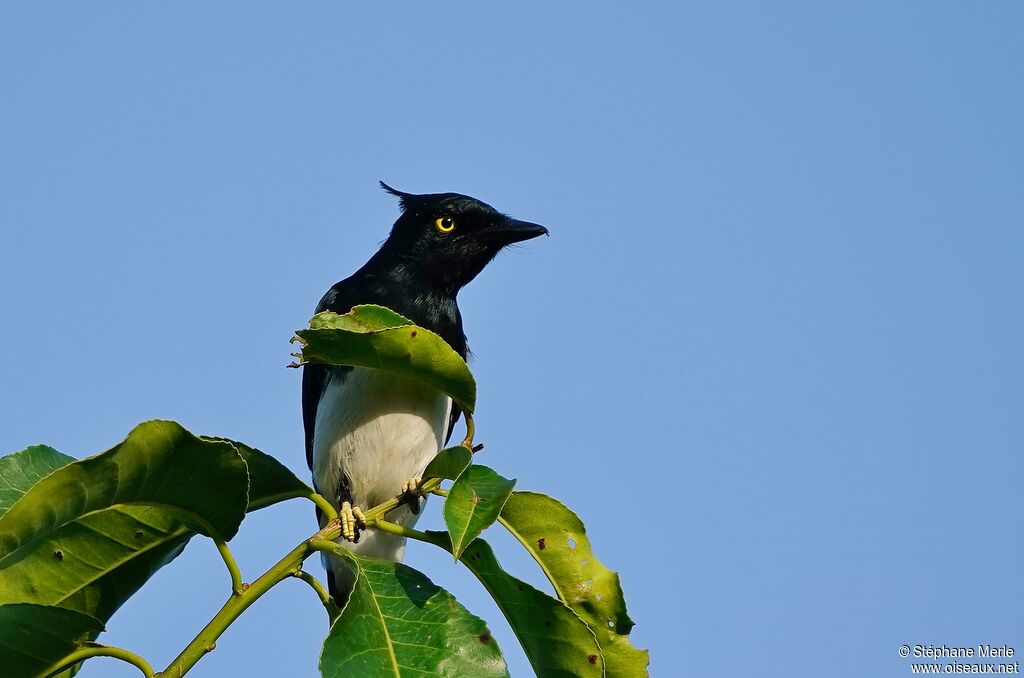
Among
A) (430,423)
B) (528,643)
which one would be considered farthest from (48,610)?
(430,423)

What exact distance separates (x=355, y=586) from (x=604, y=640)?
0.68 m

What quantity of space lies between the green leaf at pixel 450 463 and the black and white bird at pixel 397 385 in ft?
4.53

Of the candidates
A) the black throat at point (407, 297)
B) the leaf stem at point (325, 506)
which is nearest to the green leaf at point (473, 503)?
the leaf stem at point (325, 506)

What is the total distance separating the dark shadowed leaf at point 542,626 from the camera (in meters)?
2.67

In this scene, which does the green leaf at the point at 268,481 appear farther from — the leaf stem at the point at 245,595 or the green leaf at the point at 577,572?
the green leaf at the point at 577,572

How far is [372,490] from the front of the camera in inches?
199

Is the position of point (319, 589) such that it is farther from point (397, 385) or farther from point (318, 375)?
point (318, 375)

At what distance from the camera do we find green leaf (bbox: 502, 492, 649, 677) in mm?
2875

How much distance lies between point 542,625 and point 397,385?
2088mm

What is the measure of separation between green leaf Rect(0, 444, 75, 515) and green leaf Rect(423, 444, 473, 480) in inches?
36.6

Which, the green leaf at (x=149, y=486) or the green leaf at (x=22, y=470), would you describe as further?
the green leaf at (x=22, y=470)

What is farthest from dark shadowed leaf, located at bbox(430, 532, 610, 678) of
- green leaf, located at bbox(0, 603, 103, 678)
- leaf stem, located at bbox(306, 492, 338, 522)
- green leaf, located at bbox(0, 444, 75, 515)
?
green leaf, located at bbox(0, 444, 75, 515)

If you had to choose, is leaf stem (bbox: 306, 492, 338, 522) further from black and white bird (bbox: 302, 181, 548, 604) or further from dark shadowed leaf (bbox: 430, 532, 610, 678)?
black and white bird (bbox: 302, 181, 548, 604)

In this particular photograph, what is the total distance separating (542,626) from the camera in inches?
107
